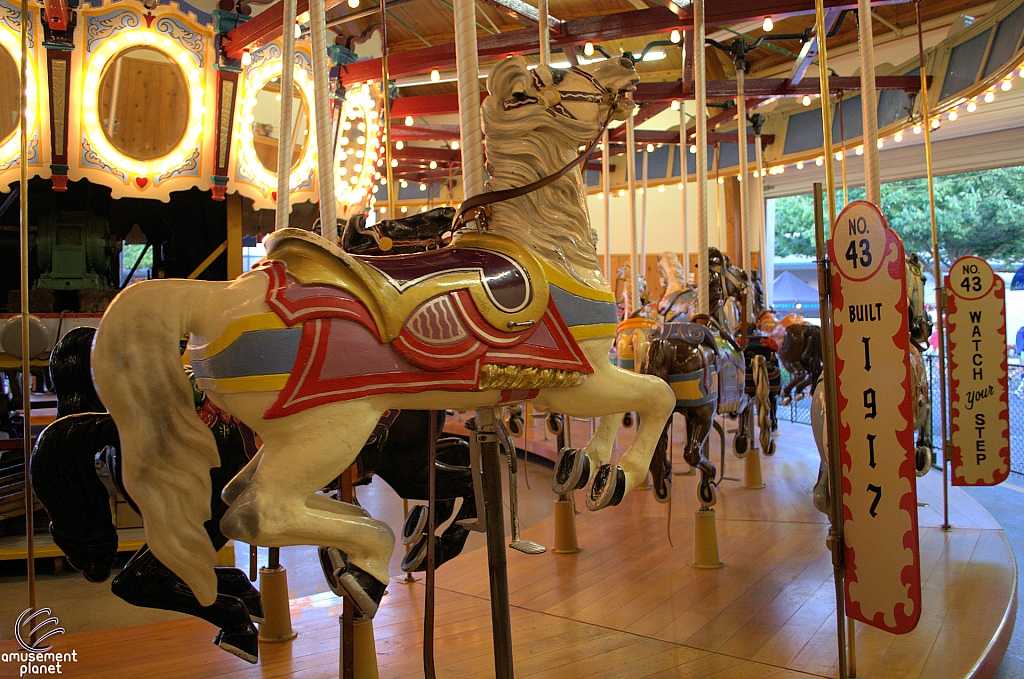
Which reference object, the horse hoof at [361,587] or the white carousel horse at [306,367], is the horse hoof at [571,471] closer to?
the white carousel horse at [306,367]

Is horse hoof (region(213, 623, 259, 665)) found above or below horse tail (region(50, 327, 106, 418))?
below

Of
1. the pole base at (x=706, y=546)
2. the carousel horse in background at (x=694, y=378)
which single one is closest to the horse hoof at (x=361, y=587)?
the carousel horse in background at (x=694, y=378)

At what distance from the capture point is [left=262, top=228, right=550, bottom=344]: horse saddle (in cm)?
148

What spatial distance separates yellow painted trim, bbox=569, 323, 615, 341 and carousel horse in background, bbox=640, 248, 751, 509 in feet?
5.18

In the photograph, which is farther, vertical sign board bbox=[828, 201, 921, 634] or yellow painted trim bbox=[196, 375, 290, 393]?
vertical sign board bbox=[828, 201, 921, 634]

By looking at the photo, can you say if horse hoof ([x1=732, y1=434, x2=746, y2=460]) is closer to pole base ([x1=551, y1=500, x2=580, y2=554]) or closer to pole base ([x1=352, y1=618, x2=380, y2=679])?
pole base ([x1=551, y1=500, x2=580, y2=554])

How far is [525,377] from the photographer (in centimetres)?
171

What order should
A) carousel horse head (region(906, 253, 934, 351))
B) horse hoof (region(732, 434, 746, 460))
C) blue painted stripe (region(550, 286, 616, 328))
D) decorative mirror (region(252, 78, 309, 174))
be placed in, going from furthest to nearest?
decorative mirror (region(252, 78, 309, 174))
horse hoof (region(732, 434, 746, 460))
carousel horse head (region(906, 253, 934, 351))
blue painted stripe (region(550, 286, 616, 328))

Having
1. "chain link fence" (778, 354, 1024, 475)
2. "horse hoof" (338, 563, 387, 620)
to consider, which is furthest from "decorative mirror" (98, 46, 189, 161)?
Answer: "chain link fence" (778, 354, 1024, 475)

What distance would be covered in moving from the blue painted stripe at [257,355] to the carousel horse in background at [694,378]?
2246 mm

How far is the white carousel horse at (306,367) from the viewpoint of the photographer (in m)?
1.42

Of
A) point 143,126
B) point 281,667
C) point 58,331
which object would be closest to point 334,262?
point 281,667

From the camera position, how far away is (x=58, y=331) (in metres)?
4.58

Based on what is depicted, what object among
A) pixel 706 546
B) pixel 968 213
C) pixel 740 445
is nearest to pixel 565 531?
pixel 706 546
